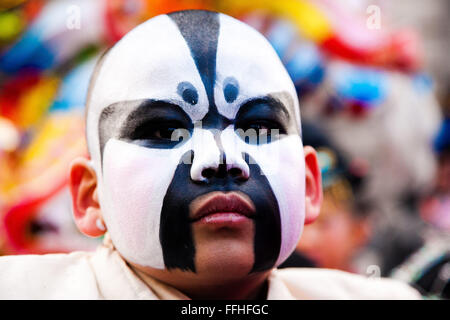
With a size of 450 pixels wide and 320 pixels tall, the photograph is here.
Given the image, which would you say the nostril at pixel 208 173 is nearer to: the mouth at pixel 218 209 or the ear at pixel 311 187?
the mouth at pixel 218 209

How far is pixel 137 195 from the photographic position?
1.03 metres

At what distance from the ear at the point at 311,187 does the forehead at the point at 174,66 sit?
17cm

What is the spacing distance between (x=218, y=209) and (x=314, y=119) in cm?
194

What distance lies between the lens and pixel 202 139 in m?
1.04

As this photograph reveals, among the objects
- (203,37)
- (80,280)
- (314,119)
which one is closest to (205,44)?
(203,37)

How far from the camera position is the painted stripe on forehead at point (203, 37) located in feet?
3.52

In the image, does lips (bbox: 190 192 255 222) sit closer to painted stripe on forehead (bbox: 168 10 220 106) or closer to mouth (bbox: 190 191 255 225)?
mouth (bbox: 190 191 255 225)

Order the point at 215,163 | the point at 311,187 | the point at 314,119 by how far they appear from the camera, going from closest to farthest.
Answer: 1. the point at 215,163
2. the point at 311,187
3. the point at 314,119

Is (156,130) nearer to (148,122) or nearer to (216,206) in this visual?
(148,122)

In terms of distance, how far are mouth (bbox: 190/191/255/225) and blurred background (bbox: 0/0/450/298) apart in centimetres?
112

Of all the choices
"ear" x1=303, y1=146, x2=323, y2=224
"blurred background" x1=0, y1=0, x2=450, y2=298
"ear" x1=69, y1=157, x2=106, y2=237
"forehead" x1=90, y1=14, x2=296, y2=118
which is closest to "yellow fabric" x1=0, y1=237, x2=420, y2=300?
"ear" x1=69, y1=157, x2=106, y2=237

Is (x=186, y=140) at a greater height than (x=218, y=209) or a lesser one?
greater
